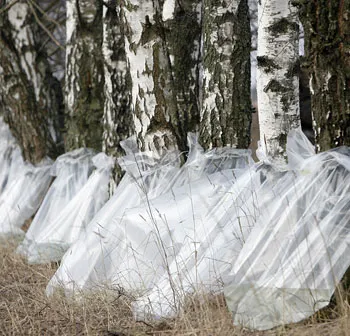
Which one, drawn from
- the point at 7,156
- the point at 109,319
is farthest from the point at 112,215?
the point at 7,156

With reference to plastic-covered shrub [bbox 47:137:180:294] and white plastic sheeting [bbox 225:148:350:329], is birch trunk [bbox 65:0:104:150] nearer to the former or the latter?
plastic-covered shrub [bbox 47:137:180:294]

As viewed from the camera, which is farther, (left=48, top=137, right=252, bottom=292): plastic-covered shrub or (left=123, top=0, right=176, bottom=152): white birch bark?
(left=123, top=0, right=176, bottom=152): white birch bark

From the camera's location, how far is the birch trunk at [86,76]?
21.2ft

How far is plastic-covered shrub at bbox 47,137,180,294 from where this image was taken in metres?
4.07

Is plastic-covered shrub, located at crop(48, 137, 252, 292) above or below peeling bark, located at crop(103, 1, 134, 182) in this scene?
below

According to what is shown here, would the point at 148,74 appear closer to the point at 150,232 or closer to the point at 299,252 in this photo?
the point at 150,232

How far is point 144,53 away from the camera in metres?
4.38

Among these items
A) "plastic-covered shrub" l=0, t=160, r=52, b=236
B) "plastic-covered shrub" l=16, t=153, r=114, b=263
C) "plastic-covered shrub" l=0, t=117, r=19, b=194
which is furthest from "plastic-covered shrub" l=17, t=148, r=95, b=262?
"plastic-covered shrub" l=0, t=117, r=19, b=194

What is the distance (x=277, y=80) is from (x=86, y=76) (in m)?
3.21

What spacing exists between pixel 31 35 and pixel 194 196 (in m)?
4.35

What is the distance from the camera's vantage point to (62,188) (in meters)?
5.95

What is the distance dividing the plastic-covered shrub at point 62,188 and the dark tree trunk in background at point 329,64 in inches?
123

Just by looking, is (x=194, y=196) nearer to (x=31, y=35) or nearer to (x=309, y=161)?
(x=309, y=161)

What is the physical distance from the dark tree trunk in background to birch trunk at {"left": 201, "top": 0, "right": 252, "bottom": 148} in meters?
1.27
